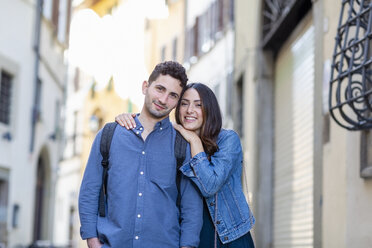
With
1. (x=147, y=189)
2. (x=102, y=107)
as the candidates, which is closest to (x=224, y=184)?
(x=147, y=189)

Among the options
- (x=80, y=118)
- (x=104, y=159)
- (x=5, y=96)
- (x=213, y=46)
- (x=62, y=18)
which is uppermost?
(x=62, y=18)

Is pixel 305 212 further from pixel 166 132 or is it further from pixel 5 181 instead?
pixel 5 181

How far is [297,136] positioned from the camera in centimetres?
1089

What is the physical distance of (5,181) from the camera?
62.0ft

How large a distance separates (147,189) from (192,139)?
17.9 inches

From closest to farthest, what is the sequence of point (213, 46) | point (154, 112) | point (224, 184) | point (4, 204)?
point (154, 112), point (224, 184), point (4, 204), point (213, 46)

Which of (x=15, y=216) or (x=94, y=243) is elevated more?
(x=94, y=243)

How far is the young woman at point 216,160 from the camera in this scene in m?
5.08

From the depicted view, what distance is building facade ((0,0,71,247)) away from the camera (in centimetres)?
1888

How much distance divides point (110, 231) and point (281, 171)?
24.9 ft

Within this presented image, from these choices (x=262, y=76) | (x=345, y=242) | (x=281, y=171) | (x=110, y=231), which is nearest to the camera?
(x=110, y=231)

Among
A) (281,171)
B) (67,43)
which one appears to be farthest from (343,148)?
(67,43)

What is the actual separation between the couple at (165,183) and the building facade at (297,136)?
174cm

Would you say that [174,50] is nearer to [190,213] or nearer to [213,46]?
[213,46]
